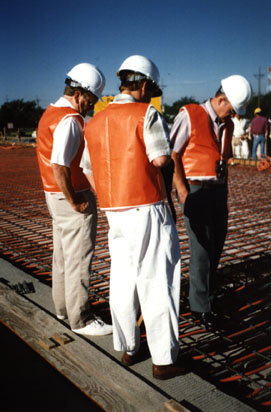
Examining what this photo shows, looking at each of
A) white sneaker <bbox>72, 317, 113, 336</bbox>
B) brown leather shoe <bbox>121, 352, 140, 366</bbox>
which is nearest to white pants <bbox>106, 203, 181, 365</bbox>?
brown leather shoe <bbox>121, 352, 140, 366</bbox>

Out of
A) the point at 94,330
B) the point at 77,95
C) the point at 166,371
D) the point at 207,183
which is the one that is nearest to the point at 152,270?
the point at 166,371

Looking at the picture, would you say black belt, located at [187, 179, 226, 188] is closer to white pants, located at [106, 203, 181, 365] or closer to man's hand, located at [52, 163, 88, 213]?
white pants, located at [106, 203, 181, 365]

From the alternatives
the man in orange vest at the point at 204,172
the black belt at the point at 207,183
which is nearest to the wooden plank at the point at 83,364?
the man in orange vest at the point at 204,172

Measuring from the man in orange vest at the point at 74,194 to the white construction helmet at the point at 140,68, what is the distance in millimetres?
446

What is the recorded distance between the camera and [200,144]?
2801mm

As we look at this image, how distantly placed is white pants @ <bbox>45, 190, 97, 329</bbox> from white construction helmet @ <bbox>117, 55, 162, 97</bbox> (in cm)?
91

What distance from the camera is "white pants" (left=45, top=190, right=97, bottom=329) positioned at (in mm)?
2664

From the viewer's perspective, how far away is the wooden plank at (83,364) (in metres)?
1.94

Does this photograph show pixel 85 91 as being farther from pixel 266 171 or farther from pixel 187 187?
pixel 266 171

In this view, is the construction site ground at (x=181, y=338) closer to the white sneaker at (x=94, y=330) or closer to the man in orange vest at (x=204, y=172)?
the white sneaker at (x=94, y=330)

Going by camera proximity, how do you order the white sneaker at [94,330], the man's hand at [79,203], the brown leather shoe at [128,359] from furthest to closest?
the white sneaker at [94,330] < the man's hand at [79,203] < the brown leather shoe at [128,359]

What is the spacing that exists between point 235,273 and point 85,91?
2.35 metres

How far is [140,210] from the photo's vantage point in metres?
2.11

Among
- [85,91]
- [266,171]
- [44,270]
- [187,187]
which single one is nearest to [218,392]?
[187,187]
